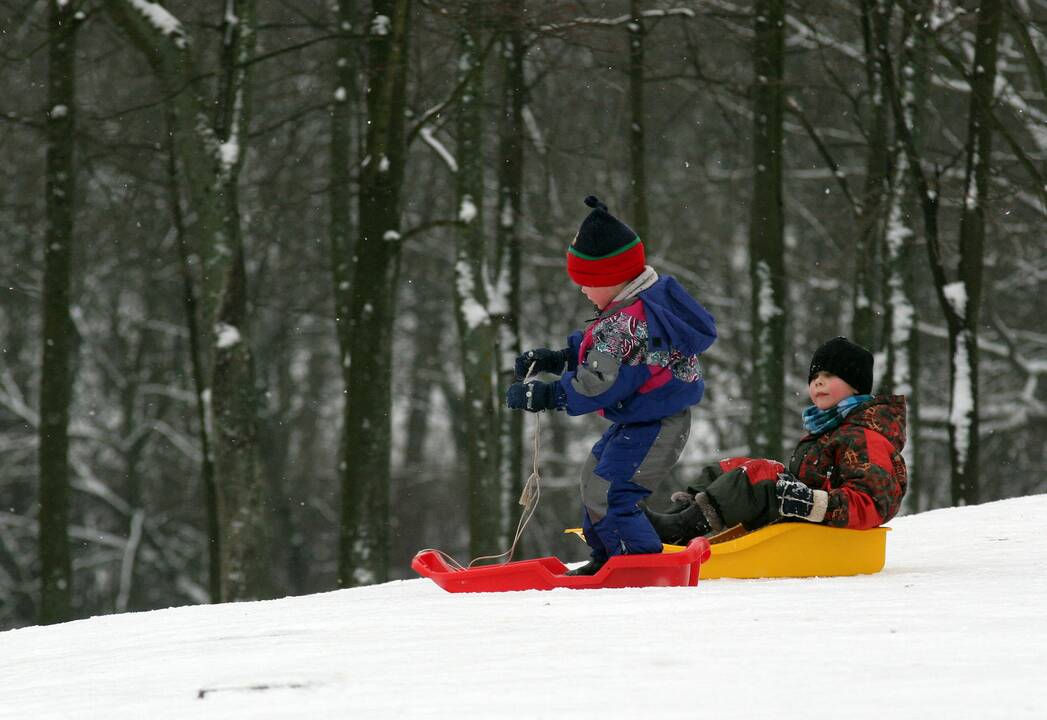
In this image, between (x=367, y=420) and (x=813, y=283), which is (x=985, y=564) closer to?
(x=367, y=420)

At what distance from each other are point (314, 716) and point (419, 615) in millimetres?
1432

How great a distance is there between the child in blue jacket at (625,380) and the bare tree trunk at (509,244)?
6803 millimetres

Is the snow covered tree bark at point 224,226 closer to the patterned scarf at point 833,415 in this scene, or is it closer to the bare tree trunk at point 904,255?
the patterned scarf at point 833,415

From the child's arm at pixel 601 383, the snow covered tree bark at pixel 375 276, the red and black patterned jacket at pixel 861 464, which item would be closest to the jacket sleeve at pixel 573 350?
the child's arm at pixel 601 383

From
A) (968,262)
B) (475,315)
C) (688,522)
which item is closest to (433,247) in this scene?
(475,315)

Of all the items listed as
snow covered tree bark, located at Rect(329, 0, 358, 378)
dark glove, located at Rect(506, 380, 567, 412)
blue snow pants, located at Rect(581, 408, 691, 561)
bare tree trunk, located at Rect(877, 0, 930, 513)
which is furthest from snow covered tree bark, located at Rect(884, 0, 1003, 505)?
dark glove, located at Rect(506, 380, 567, 412)

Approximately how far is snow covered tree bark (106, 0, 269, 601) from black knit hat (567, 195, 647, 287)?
16.2ft

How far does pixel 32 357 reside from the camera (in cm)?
2423

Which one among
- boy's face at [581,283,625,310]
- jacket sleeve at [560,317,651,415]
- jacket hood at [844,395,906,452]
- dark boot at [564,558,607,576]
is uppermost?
boy's face at [581,283,625,310]

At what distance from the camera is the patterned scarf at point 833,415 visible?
612cm

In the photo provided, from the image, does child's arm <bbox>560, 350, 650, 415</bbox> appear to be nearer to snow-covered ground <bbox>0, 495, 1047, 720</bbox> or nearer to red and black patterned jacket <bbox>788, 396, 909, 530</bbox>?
snow-covered ground <bbox>0, 495, 1047, 720</bbox>

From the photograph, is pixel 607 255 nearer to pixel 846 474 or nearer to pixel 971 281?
pixel 846 474

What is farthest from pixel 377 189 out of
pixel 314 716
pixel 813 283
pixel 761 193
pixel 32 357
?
pixel 32 357

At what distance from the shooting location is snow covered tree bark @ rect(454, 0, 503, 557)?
457 inches
